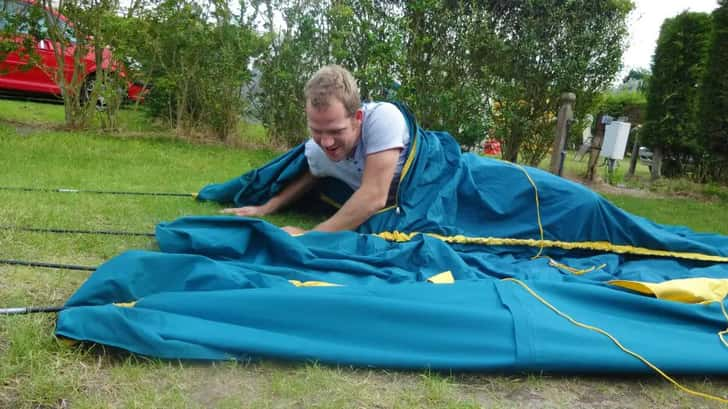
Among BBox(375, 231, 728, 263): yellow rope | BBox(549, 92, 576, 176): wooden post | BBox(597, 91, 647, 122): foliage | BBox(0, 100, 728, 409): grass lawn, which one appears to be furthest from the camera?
BBox(597, 91, 647, 122): foliage

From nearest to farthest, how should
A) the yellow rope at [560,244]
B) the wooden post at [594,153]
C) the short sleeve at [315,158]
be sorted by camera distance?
the yellow rope at [560,244] → the short sleeve at [315,158] → the wooden post at [594,153]

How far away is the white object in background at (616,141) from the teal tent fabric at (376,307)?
4.88 metres

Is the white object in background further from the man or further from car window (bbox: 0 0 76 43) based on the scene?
car window (bbox: 0 0 76 43)

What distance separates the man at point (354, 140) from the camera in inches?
103

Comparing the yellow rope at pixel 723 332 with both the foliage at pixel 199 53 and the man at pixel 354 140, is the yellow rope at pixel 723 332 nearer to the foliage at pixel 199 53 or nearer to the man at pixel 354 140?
the man at pixel 354 140

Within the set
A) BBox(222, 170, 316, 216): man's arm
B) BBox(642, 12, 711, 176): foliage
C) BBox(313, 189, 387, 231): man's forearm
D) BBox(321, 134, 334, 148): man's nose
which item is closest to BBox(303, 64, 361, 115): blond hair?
BBox(321, 134, 334, 148): man's nose

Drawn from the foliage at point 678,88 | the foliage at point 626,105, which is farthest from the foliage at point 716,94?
the foliage at point 626,105

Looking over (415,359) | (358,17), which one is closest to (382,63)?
(358,17)

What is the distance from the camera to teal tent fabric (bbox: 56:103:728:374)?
1656 millimetres

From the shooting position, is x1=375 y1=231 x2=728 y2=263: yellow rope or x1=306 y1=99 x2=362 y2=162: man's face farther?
x1=375 y1=231 x2=728 y2=263: yellow rope

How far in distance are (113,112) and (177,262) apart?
16.8ft

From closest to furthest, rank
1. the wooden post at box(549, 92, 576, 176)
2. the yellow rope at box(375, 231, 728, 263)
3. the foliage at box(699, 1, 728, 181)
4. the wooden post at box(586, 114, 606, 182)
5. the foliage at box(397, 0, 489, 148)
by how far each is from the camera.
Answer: the yellow rope at box(375, 231, 728, 263), the wooden post at box(549, 92, 576, 176), the foliage at box(397, 0, 489, 148), the foliage at box(699, 1, 728, 181), the wooden post at box(586, 114, 606, 182)

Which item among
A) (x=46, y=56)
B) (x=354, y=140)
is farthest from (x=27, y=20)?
(x=354, y=140)

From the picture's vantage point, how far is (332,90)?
2.60m
